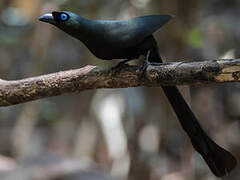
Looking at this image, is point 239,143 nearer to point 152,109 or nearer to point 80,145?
point 152,109

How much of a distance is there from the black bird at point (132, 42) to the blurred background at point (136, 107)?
1909 mm

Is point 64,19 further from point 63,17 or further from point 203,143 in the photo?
point 203,143

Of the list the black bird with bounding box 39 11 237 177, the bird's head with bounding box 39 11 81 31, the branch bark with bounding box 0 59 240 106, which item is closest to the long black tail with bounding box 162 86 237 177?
the black bird with bounding box 39 11 237 177

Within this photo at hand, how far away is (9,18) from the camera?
7066 millimetres

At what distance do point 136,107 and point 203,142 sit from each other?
3118 mm

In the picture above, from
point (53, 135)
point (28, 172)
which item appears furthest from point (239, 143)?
point (53, 135)

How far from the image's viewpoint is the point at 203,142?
2.65 m

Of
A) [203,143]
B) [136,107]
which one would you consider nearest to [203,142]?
[203,143]

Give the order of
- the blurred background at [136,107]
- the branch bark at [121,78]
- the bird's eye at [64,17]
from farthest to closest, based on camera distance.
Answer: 1. the blurred background at [136,107]
2. the bird's eye at [64,17]
3. the branch bark at [121,78]

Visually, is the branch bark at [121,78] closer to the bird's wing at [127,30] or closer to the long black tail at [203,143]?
the bird's wing at [127,30]

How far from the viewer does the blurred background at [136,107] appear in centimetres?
497

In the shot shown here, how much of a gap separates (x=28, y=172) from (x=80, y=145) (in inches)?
68.9

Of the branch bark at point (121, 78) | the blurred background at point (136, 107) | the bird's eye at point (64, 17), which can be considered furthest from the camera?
the blurred background at point (136, 107)

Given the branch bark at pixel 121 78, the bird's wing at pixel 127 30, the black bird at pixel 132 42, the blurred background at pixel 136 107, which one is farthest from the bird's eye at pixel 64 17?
the blurred background at pixel 136 107
